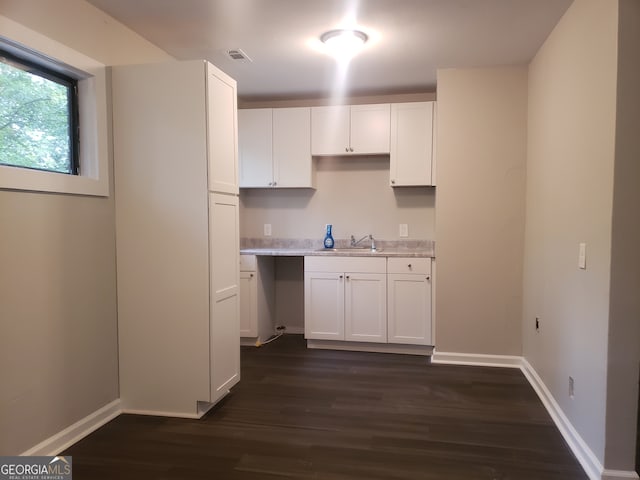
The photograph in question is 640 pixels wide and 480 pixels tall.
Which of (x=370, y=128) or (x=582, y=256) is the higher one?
(x=370, y=128)

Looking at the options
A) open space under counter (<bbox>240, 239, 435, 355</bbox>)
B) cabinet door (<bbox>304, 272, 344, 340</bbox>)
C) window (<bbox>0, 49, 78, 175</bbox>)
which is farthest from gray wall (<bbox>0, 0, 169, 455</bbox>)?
cabinet door (<bbox>304, 272, 344, 340</bbox>)

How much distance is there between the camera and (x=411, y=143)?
4070mm

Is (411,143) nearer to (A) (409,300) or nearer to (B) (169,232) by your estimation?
(A) (409,300)

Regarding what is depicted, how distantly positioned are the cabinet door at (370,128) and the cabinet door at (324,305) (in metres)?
1.21

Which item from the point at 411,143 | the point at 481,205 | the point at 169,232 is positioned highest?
the point at 411,143

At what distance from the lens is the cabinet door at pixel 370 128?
4.14 meters

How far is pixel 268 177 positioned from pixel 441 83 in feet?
5.91

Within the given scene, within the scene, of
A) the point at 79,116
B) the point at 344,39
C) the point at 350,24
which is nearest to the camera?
the point at 79,116

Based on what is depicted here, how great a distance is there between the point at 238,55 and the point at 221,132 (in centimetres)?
96

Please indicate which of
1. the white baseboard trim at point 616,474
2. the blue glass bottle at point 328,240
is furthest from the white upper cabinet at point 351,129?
the white baseboard trim at point 616,474

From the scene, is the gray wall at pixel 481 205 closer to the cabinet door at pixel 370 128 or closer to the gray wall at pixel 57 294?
the cabinet door at pixel 370 128

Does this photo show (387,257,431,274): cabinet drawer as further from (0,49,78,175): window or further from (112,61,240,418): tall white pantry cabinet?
(0,49,78,175): window

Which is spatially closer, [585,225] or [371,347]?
[585,225]

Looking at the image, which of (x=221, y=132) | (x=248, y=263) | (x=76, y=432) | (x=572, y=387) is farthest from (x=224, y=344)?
(x=572, y=387)
